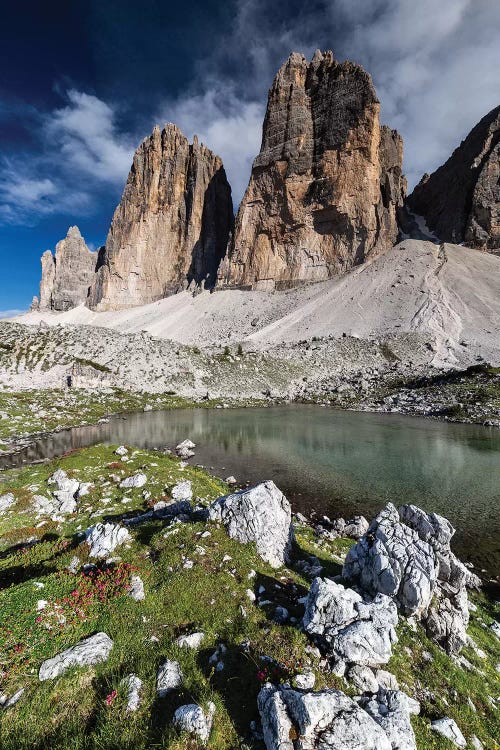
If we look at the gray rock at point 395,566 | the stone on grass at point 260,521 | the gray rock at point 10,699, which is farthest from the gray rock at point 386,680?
the gray rock at point 10,699

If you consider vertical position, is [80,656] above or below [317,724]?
below

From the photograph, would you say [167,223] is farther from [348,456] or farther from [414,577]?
[414,577]

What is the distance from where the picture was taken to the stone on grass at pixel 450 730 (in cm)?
616

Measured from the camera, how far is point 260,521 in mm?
11797

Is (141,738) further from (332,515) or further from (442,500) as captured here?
(442,500)

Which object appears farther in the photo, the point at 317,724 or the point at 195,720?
the point at 195,720

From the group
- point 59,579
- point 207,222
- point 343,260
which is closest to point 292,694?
point 59,579

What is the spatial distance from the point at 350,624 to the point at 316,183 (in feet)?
549

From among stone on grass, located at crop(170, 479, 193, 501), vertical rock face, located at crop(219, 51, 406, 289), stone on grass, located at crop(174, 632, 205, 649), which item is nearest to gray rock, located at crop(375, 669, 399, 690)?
stone on grass, located at crop(174, 632, 205, 649)

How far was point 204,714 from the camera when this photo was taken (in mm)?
5719

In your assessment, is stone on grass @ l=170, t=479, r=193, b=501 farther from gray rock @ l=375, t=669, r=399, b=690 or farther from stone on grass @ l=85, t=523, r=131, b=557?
gray rock @ l=375, t=669, r=399, b=690

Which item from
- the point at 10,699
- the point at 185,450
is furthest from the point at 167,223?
the point at 10,699

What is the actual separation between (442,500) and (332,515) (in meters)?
7.67

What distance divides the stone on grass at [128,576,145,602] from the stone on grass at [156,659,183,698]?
2071 millimetres
